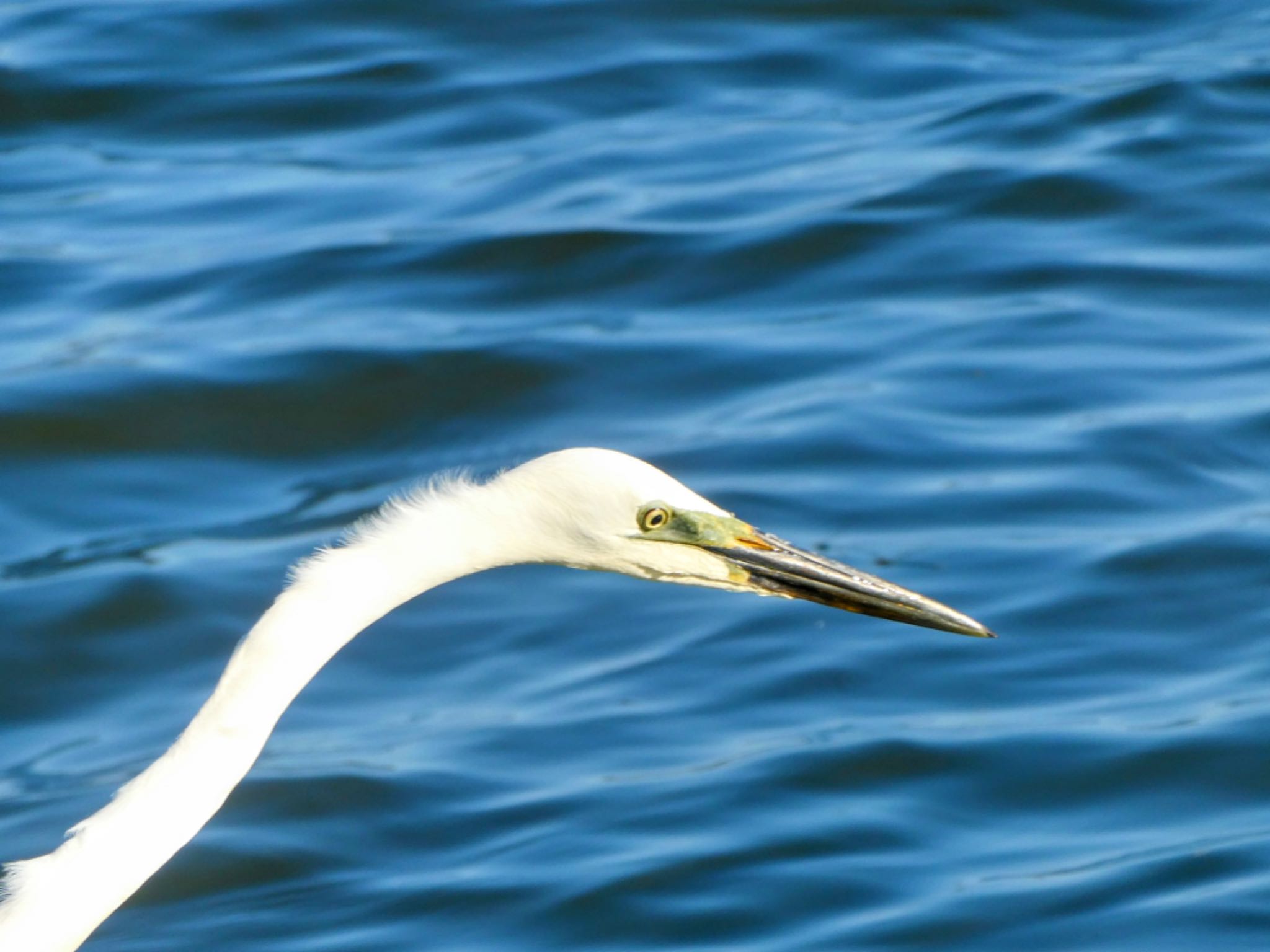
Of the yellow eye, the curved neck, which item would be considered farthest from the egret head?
the curved neck

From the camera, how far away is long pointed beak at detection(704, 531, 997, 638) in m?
4.57

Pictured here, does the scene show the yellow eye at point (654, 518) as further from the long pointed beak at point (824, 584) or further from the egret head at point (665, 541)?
the long pointed beak at point (824, 584)

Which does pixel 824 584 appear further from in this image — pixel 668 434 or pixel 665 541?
pixel 668 434

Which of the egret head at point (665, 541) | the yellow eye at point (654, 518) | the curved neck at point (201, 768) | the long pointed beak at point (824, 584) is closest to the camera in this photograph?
the curved neck at point (201, 768)

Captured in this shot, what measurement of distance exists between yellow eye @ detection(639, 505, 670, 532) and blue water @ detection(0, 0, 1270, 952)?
2.04 meters

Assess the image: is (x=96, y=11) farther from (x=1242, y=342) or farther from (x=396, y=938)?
(x=396, y=938)

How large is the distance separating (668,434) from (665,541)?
4.59 meters

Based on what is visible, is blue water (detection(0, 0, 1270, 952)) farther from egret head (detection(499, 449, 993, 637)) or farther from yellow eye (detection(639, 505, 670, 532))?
yellow eye (detection(639, 505, 670, 532))

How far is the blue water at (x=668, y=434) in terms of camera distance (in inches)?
250

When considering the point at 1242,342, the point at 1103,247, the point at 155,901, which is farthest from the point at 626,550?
the point at 1103,247

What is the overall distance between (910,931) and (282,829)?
2152 millimetres

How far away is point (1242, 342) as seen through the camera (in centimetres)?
935

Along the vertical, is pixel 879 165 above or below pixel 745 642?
above

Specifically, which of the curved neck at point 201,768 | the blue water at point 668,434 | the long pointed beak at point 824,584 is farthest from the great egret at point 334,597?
the blue water at point 668,434
